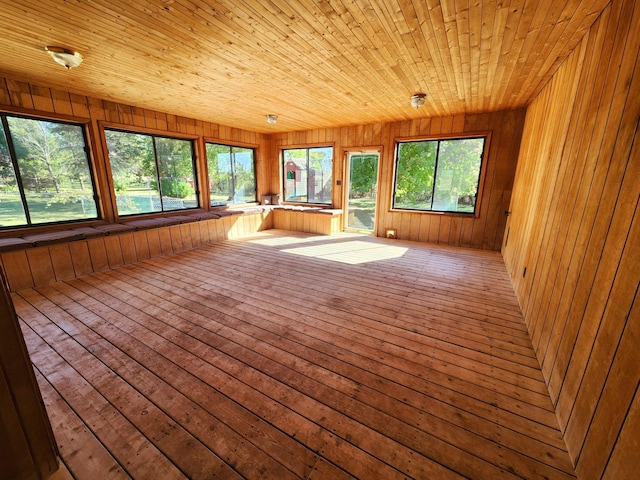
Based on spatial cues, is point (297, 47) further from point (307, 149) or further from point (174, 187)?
point (307, 149)

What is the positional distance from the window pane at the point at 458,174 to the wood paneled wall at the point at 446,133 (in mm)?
196

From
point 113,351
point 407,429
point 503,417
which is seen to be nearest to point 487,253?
point 503,417

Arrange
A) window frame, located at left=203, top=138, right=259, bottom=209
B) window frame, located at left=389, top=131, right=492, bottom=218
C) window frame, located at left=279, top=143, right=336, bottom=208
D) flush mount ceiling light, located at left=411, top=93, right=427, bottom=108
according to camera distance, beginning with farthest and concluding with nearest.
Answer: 1. window frame, located at left=279, top=143, right=336, bottom=208
2. window frame, located at left=203, top=138, right=259, bottom=209
3. window frame, located at left=389, top=131, right=492, bottom=218
4. flush mount ceiling light, located at left=411, top=93, right=427, bottom=108

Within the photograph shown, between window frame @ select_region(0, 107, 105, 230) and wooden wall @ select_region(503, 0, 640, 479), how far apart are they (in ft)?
19.4

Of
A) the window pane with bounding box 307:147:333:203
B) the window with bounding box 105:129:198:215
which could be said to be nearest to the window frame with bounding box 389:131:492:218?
the window pane with bounding box 307:147:333:203

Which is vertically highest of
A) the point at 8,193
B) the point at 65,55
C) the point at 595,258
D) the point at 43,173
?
the point at 65,55

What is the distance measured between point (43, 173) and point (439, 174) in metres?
6.69

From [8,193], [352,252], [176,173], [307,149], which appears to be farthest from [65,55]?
[307,149]

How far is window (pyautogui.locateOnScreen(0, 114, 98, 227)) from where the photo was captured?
3418mm

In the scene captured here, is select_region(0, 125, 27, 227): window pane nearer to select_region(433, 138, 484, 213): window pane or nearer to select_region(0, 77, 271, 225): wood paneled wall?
select_region(0, 77, 271, 225): wood paneled wall

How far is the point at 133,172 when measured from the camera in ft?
15.3

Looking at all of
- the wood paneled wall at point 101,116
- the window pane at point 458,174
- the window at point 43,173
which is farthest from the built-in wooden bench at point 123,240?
the window pane at point 458,174

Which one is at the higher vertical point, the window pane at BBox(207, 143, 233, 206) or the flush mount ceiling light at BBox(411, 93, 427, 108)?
the flush mount ceiling light at BBox(411, 93, 427, 108)

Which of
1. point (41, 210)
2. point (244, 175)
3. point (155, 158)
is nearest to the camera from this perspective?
point (41, 210)
